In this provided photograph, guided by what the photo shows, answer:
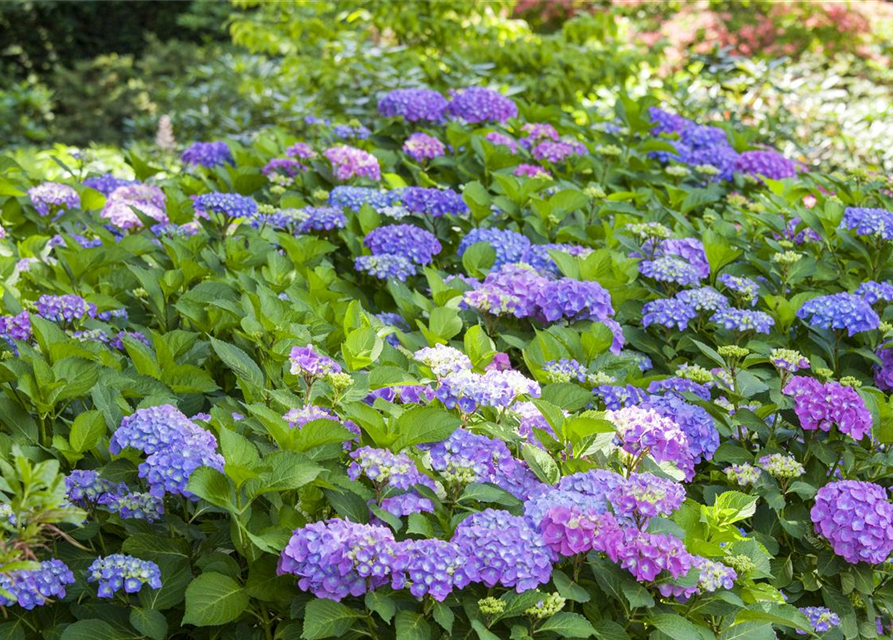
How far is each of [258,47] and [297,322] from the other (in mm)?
5590

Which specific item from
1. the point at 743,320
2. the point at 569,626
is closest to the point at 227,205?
the point at 743,320

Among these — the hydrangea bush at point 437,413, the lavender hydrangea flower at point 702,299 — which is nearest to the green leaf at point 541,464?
the hydrangea bush at point 437,413

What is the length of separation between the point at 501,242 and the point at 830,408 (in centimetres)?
113

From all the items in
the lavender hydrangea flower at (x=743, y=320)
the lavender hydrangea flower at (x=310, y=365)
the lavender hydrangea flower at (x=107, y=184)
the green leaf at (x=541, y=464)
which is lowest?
the lavender hydrangea flower at (x=743, y=320)

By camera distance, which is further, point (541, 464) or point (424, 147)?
point (424, 147)

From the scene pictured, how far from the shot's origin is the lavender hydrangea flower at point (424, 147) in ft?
12.3

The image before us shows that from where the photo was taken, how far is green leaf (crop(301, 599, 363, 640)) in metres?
1.55

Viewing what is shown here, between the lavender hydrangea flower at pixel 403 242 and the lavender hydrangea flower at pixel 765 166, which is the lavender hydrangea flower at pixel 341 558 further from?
the lavender hydrangea flower at pixel 765 166

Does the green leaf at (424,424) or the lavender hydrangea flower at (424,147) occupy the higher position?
the green leaf at (424,424)

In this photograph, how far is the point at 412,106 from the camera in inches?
159

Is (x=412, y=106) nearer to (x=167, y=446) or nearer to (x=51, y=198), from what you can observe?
(x=51, y=198)

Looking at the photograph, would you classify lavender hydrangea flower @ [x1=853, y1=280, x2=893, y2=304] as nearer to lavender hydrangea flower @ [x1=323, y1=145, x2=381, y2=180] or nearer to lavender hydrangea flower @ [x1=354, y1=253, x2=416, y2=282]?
lavender hydrangea flower @ [x1=354, y1=253, x2=416, y2=282]

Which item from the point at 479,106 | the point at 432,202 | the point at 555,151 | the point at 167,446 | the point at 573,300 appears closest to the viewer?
the point at 167,446

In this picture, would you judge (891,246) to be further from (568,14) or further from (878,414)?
(568,14)
